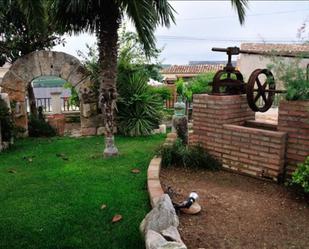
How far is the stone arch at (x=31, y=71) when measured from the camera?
339 inches

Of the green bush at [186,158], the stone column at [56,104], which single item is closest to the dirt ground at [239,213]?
the green bush at [186,158]

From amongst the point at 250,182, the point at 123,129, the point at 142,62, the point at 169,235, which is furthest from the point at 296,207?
the point at 142,62

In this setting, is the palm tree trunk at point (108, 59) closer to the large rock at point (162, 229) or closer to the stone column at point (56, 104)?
the large rock at point (162, 229)

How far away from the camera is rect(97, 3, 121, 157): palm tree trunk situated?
590 centimetres

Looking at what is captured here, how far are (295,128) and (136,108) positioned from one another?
5.00 metres

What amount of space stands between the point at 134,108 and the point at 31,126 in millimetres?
2730

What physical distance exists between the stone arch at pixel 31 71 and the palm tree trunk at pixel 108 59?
282 cm

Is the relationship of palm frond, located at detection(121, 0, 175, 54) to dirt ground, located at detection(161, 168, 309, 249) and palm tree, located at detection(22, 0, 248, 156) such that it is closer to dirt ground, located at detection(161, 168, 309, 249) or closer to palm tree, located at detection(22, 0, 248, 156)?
palm tree, located at detection(22, 0, 248, 156)

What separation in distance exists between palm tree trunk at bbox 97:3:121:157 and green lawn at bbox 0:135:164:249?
2.03ft

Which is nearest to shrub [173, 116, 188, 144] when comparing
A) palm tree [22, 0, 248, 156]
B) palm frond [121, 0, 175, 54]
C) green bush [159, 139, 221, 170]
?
green bush [159, 139, 221, 170]

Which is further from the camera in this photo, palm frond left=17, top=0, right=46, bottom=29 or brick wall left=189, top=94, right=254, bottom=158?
brick wall left=189, top=94, right=254, bottom=158

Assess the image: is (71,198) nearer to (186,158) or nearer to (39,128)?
(186,158)

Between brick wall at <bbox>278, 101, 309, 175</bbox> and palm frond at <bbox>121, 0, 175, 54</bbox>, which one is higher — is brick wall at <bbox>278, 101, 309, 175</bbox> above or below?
below

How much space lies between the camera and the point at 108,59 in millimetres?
6059
